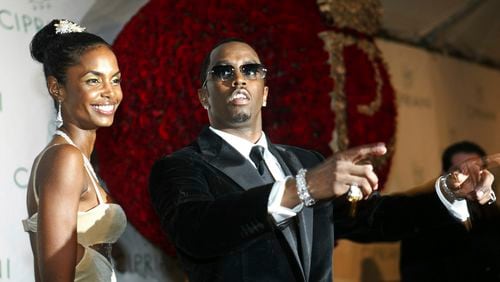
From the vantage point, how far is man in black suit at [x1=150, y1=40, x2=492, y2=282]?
1958mm

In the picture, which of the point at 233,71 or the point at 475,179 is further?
the point at 233,71

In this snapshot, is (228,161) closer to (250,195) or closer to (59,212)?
(250,195)

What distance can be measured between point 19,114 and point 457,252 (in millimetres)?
2266

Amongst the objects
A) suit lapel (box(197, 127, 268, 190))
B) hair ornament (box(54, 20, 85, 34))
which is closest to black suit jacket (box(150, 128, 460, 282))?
suit lapel (box(197, 127, 268, 190))

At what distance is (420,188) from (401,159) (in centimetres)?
242

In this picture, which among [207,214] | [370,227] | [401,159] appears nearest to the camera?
[207,214]

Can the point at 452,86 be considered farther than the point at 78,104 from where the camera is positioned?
Yes

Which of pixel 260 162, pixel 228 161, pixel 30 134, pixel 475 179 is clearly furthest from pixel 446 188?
pixel 30 134

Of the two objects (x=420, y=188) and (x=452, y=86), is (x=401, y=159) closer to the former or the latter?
(x=452, y=86)

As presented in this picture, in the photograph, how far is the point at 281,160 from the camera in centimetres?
253

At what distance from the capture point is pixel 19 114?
9.71 ft

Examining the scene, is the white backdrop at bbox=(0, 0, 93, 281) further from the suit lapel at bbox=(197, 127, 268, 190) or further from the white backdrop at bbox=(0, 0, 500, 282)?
the suit lapel at bbox=(197, 127, 268, 190)

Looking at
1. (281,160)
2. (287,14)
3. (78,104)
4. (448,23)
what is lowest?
(281,160)

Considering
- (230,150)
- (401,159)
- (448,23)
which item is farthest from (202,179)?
(448,23)
